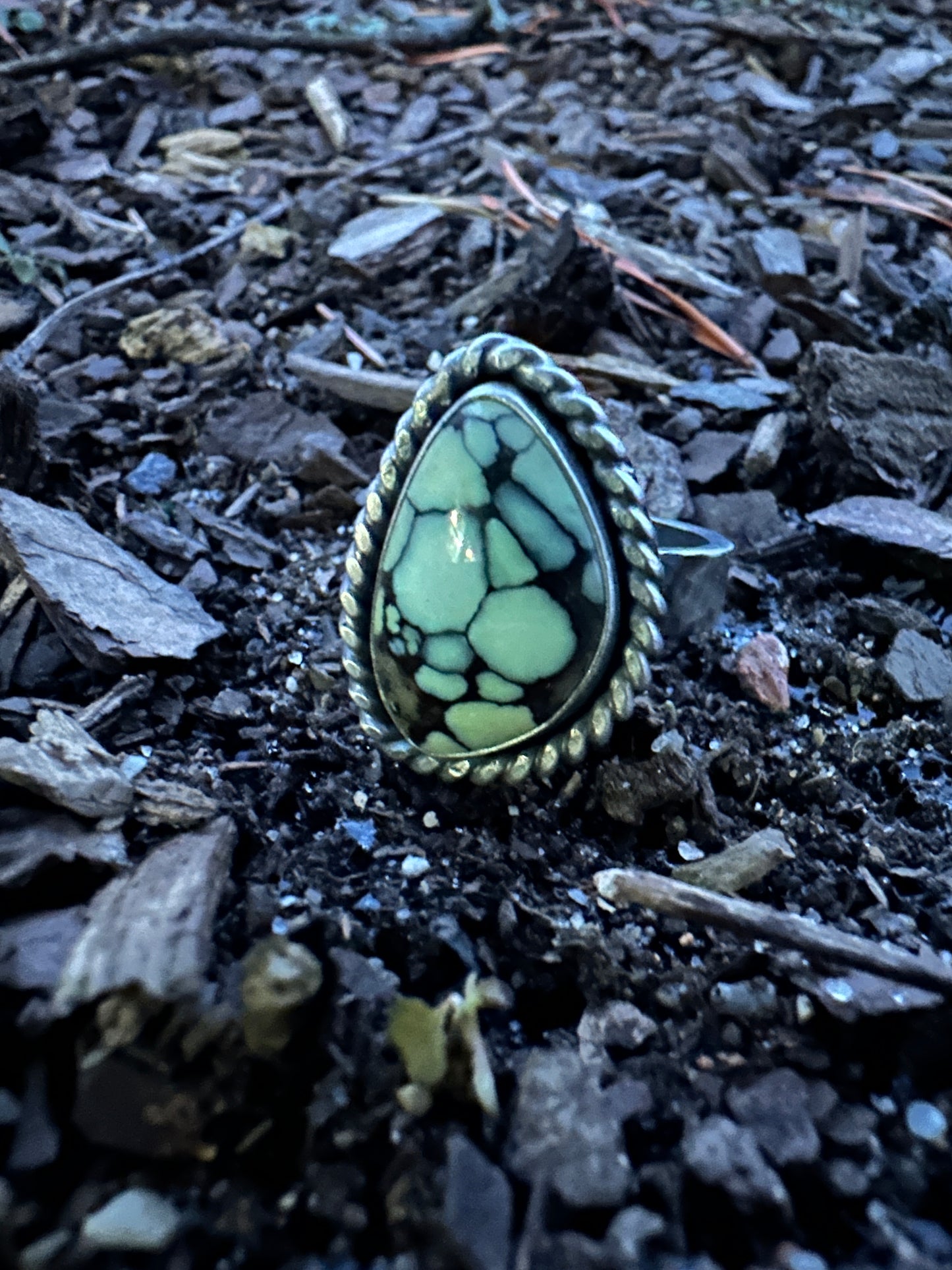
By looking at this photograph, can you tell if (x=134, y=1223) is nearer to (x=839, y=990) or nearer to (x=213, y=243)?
(x=839, y=990)

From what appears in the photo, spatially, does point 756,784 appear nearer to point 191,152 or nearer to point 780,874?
point 780,874

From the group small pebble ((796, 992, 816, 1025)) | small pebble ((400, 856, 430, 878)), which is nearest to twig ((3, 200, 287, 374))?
small pebble ((400, 856, 430, 878))

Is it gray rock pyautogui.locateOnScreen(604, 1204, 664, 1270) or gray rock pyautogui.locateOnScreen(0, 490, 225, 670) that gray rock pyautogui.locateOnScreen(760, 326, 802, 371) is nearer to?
gray rock pyautogui.locateOnScreen(0, 490, 225, 670)

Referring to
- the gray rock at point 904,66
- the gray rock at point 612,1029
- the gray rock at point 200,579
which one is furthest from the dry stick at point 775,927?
the gray rock at point 904,66

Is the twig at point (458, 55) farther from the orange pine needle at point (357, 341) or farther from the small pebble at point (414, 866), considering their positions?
the small pebble at point (414, 866)

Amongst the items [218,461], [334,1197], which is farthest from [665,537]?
[334,1197]

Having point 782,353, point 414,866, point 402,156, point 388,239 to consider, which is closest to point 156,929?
point 414,866
